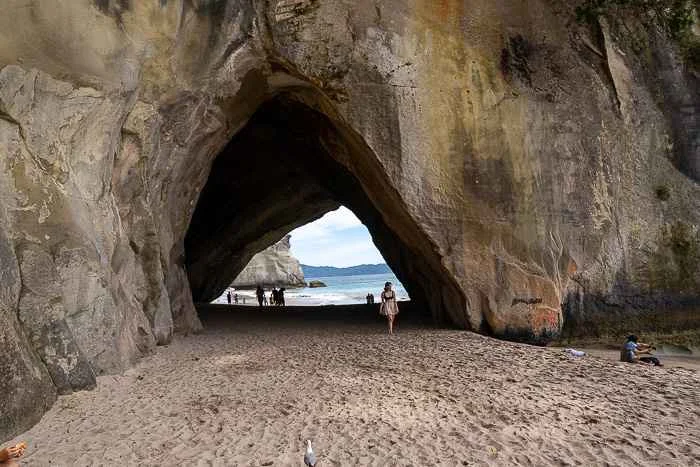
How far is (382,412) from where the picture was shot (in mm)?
5207

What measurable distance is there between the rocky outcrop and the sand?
41.7 m

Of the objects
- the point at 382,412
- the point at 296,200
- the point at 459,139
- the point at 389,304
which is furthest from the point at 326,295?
the point at 382,412

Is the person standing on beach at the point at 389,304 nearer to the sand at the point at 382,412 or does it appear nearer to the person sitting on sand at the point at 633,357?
the sand at the point at 382,412

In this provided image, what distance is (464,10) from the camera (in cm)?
1028

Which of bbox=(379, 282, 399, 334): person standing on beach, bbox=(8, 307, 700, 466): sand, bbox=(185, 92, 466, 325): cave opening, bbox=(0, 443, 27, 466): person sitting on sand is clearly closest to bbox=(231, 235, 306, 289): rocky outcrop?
bbox=(185, 92, 466, 325): cave opening

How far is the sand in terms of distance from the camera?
430cm

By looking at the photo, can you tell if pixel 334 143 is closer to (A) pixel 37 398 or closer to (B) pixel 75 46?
(B) pixel 75 46

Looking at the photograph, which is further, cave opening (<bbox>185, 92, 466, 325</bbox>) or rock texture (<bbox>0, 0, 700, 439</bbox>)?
cave opening (<bbox>185, 92, 466, 325</bbox>)

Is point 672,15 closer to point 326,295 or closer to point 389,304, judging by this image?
point 389,304

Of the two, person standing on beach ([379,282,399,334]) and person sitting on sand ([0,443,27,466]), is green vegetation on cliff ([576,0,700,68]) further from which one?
person sitting on sand ([0,443,27,466])

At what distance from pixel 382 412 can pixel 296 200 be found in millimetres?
15472

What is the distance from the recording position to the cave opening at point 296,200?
11094 mm

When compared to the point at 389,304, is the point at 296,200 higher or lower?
higher

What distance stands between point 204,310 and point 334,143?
25.7 feet
